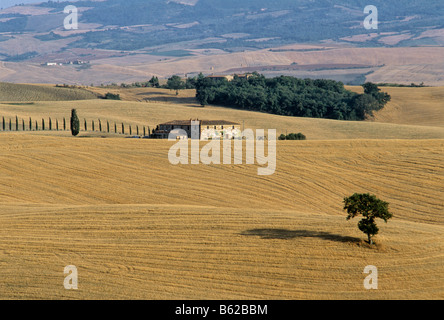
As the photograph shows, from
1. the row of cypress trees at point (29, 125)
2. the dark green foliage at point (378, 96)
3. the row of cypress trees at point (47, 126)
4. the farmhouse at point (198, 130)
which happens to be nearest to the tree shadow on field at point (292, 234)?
the farmhouse at point (198, 130)

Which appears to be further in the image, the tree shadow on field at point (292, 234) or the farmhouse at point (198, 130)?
the farmhouse at point (198, 130)

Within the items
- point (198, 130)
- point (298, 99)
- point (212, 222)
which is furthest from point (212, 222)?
point (298, 99)

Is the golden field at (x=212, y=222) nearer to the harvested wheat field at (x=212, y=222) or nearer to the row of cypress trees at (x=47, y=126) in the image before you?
the harvested wheat field at (x=212, y=222)

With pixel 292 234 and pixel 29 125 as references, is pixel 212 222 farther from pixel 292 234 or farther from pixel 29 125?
pixel 29 125

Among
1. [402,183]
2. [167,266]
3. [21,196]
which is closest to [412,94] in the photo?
[402,183]

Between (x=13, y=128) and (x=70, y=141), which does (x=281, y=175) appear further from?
(x=13, y=128)

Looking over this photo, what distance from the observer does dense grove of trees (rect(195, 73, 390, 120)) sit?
485ft

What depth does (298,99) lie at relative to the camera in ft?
497

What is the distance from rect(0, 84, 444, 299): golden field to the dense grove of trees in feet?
235

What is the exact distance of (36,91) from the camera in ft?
552

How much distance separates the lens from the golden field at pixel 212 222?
3338cm

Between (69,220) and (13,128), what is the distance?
6341cm

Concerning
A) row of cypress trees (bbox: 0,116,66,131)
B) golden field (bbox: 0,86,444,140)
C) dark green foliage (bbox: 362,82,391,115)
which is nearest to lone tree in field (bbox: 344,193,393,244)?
golden field (bbox: 0,86,444,140)

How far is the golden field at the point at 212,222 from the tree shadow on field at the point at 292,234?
0.12m
